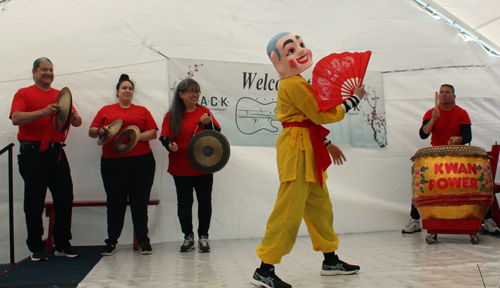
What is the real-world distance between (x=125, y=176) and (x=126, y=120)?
0.46 metres

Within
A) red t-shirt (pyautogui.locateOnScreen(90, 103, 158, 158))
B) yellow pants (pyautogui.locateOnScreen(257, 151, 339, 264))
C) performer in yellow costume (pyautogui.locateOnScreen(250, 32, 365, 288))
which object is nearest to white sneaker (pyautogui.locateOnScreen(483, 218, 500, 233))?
performer in yellow costume (pyautogui.locateOnScreen(250, 32, 365, 288))

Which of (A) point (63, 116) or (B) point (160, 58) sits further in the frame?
(B) point (160, 58)

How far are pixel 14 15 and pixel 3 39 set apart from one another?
0.82ft

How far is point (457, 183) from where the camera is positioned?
3176mm

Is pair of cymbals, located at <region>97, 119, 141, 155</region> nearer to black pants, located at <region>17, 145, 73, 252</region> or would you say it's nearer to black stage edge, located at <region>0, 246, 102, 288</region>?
A: black pants, located at <region>17, 145, 73, 252</region>

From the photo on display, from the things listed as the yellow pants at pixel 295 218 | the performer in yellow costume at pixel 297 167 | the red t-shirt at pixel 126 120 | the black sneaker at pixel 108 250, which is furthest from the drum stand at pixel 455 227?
the black sneaker at pixel 108 250

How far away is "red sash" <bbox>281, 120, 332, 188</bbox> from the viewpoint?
2252mm

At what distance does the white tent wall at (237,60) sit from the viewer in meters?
3.78

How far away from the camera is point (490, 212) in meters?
3.73

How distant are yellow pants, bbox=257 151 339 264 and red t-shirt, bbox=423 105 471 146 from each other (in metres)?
1.98

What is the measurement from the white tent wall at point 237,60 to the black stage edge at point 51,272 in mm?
682

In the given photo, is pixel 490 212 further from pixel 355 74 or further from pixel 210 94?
pixel 210 94

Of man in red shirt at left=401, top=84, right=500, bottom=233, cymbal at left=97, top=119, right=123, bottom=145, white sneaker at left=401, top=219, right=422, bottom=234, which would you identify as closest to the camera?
cymbal at left=97, top=119, right=123, bottom=145

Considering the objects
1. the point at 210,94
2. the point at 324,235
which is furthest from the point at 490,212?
the point at 210,94
